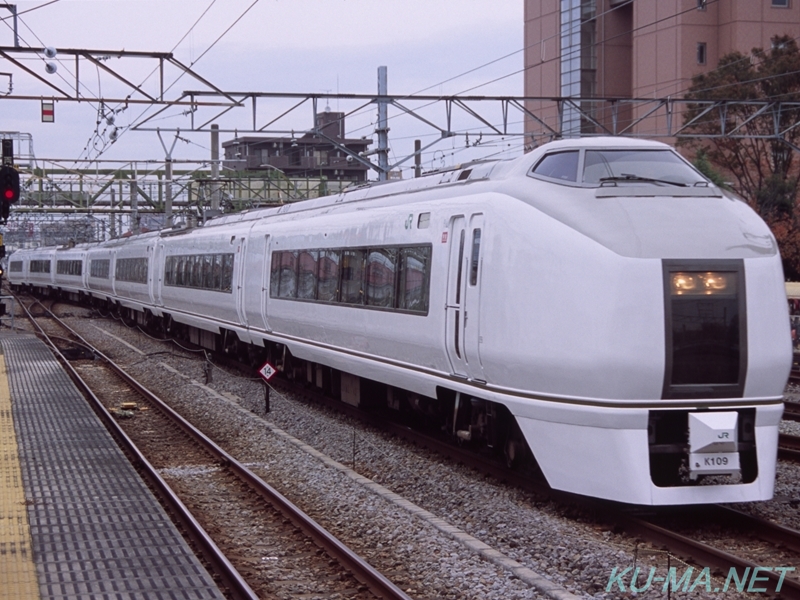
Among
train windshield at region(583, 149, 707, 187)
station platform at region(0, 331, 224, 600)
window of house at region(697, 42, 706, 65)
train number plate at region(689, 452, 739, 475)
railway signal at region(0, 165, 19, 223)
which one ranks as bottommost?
station platform at region(0, 331, 224, 600)

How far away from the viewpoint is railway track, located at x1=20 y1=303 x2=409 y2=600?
755 centimetres

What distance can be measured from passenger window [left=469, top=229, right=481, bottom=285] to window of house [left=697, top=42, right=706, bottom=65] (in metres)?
38.4

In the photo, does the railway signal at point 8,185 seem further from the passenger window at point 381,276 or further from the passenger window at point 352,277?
the passenger window at point 381,276

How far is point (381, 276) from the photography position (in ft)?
41.6

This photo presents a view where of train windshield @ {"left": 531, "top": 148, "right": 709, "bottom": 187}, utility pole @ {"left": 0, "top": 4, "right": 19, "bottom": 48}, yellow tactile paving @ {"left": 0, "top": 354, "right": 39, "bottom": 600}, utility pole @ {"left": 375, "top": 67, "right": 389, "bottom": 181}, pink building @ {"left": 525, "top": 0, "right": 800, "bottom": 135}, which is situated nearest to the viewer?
yellow tactile paving @ {"left": 0, "top": 354, "right": 39, "bottom": 600}

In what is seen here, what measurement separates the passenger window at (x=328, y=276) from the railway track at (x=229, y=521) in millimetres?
2531

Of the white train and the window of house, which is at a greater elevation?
the window of house

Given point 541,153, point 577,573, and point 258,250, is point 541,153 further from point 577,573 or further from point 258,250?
point 258,250

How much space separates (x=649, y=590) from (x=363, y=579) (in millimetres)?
1962

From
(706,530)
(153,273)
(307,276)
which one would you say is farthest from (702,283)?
(153,273)

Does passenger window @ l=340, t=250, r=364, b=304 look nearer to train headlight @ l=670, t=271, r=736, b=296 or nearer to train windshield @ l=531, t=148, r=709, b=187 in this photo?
train windshield @ l=531, t=148, r=709, b=187

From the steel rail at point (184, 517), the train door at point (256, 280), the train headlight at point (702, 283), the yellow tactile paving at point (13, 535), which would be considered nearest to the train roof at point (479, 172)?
the train headlight at point (702, 283)

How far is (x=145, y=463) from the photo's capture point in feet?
38.8

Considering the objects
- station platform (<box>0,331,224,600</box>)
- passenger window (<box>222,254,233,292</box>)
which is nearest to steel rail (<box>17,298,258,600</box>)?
station platform (<box>0,331,224,600</box>)
